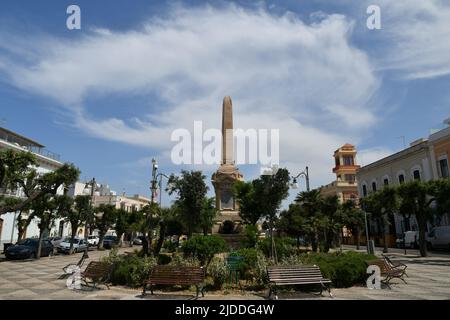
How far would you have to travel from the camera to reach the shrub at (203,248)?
14.3m

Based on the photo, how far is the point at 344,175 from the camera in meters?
57.0

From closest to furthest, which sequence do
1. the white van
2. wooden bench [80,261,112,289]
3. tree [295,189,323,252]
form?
wooden bench [80,261,112,289]
tree [295,189,323,252]
the white van

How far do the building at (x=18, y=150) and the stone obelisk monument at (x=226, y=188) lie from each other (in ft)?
51.3

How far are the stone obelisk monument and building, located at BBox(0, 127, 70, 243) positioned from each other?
15.7 meters

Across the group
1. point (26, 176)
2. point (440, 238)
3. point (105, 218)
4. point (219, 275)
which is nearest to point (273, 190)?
point (219, 275)

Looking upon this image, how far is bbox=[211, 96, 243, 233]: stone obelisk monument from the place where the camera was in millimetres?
28562

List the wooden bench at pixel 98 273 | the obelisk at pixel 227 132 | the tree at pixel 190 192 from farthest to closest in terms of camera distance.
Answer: the obelisk at pixel 227 132, the tree at pixel 190 192, the wooden bench at pixel 98 273

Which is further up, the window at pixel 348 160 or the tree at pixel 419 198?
the window at pixel 348 160

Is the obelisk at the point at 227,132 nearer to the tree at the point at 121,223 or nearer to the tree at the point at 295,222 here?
the tree at the point at 295,222

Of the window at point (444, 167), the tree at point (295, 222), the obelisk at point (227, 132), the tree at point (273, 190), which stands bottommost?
the tree at point (295, 222)

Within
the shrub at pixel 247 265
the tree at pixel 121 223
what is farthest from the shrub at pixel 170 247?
the tree at pixel 121 223

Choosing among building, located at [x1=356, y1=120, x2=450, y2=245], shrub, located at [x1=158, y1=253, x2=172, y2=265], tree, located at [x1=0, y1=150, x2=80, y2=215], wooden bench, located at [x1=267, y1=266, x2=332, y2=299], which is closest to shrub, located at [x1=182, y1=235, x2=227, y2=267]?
shrub, located at [x1=158, y1=253, x2=172, y2=265]

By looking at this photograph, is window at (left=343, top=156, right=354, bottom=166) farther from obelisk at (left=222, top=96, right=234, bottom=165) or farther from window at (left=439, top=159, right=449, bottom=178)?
obelisk at (left=222, top=96, right=234, bottom=165)

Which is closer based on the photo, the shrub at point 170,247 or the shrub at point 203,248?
the shrub at point 203,248
